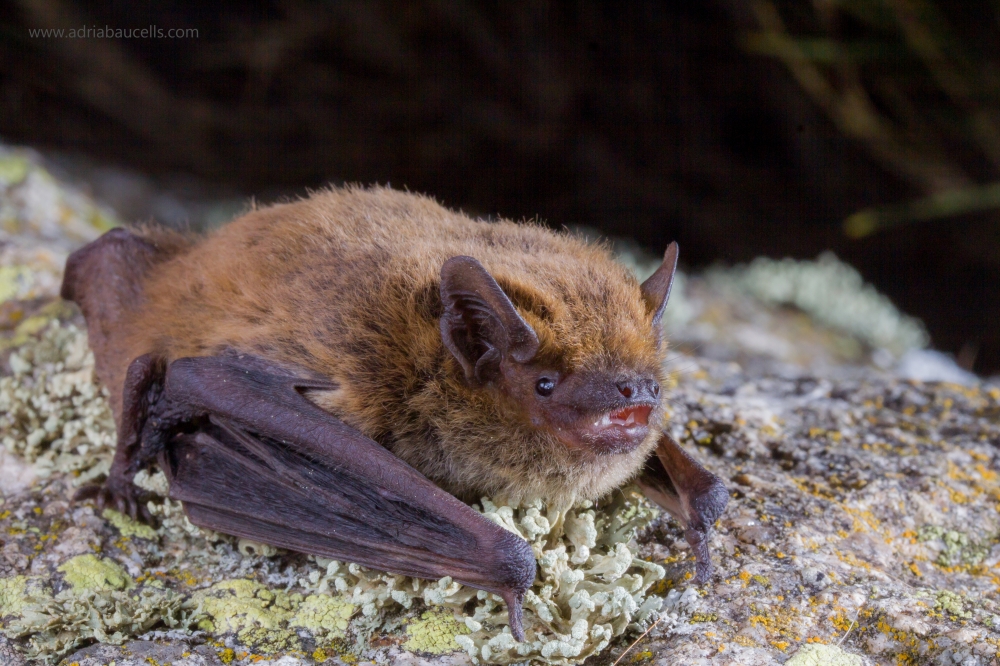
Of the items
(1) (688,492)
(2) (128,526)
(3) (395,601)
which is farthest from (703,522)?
(2) (128,526)

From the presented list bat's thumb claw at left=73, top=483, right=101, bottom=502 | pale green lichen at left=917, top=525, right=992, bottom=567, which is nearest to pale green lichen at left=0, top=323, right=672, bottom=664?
bat's thumb claw at left=73, top=483, right=101, bottom=502

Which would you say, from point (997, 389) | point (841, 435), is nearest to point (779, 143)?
point (997, 389)

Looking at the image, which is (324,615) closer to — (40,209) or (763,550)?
(763,550)

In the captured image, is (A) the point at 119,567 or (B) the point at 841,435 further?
(B) the point at 841,435

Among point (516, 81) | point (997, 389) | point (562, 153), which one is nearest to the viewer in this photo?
point (997, 389)

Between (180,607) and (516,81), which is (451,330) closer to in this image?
(180,607)

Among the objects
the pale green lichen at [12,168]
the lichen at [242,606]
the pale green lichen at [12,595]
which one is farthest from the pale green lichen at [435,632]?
the pale green lichen at [12,168]
